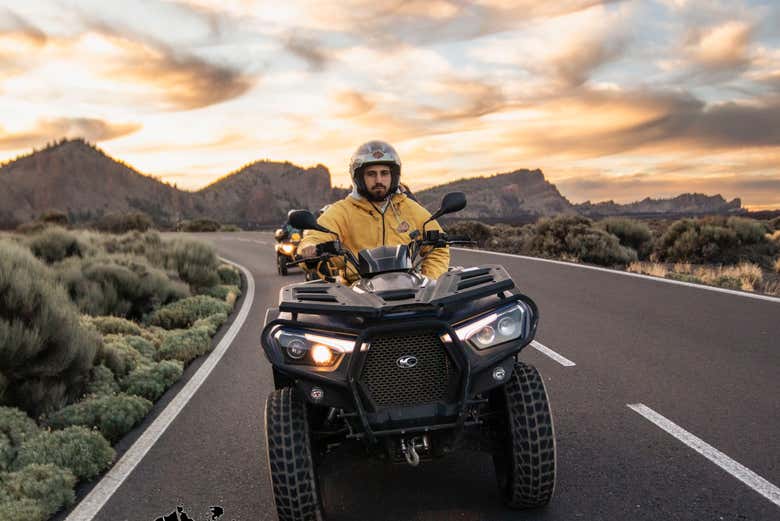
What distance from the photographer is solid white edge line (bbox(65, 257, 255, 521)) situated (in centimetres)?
441

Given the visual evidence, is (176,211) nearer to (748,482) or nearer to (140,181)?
(140,181)

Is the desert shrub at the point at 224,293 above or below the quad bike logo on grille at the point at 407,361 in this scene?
below

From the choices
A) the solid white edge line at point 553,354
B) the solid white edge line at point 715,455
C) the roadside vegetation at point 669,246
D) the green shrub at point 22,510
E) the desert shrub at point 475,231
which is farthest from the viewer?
the desert shrub at point 475,231

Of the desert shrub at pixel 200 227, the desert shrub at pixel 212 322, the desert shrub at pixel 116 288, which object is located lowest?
the desert shrub at pixel 200 227

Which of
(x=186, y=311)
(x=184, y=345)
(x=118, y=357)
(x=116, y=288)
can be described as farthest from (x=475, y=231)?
(x=118, y=357)

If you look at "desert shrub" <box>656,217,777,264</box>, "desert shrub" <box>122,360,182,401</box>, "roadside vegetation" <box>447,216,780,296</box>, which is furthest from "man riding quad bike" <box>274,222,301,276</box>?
"desert shrub" <box>656,217,777,264</box>

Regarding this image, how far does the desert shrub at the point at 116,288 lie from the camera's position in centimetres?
1135

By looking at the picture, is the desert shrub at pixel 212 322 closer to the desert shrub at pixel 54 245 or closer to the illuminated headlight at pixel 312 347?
the desert shrub at pixel 54 245

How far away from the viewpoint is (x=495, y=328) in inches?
141

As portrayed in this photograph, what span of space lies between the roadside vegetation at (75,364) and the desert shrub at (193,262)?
3531 mm

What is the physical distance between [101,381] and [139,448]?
6.46 ft

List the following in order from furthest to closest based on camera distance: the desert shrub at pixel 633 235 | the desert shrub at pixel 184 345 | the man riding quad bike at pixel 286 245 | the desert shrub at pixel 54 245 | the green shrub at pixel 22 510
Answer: the desert shrub at pixel 633 235, the man riding quad bike at pixel 286 245, the desert shrub at pixel 54 245, the desert shrub at pixel 184 345, the green shrub at pixel 22 510

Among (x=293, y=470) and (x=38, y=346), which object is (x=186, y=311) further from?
(x=293, y=470)

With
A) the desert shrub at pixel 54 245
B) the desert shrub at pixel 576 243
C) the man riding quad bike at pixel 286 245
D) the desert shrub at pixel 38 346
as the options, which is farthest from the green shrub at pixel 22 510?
the desert shrub at pixel 576 243
